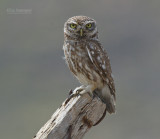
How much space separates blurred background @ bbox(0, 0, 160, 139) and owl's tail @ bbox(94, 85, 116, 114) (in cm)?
3171

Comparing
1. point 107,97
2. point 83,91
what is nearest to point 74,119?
point 83,91

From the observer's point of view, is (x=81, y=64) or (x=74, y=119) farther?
(x=81, y=64)

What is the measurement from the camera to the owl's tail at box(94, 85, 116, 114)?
10248 mm

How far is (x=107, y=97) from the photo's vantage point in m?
10.4

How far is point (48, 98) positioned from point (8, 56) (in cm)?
686

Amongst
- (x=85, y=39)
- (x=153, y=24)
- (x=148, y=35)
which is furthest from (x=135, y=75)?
(x=85, y=39)

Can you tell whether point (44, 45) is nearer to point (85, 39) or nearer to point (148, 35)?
point (148, 35)

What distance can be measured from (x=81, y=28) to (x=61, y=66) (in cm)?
4292

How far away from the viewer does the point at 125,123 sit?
47875 mm

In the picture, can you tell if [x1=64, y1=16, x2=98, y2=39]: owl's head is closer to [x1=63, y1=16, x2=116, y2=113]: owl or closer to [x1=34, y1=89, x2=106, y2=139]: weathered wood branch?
[x1=63, y1=16, x2=116, y2=113]: owl

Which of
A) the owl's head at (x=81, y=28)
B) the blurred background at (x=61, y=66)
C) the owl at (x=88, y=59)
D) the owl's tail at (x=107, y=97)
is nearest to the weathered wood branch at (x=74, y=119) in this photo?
the owl's tail at (x=107, y=97)

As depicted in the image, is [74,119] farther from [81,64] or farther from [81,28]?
[81,28]

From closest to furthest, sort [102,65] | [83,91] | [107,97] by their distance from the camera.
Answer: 1. [83,91]
2. [107,97]
3. [102,65]

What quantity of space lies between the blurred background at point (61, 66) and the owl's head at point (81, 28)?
31.3 metres
